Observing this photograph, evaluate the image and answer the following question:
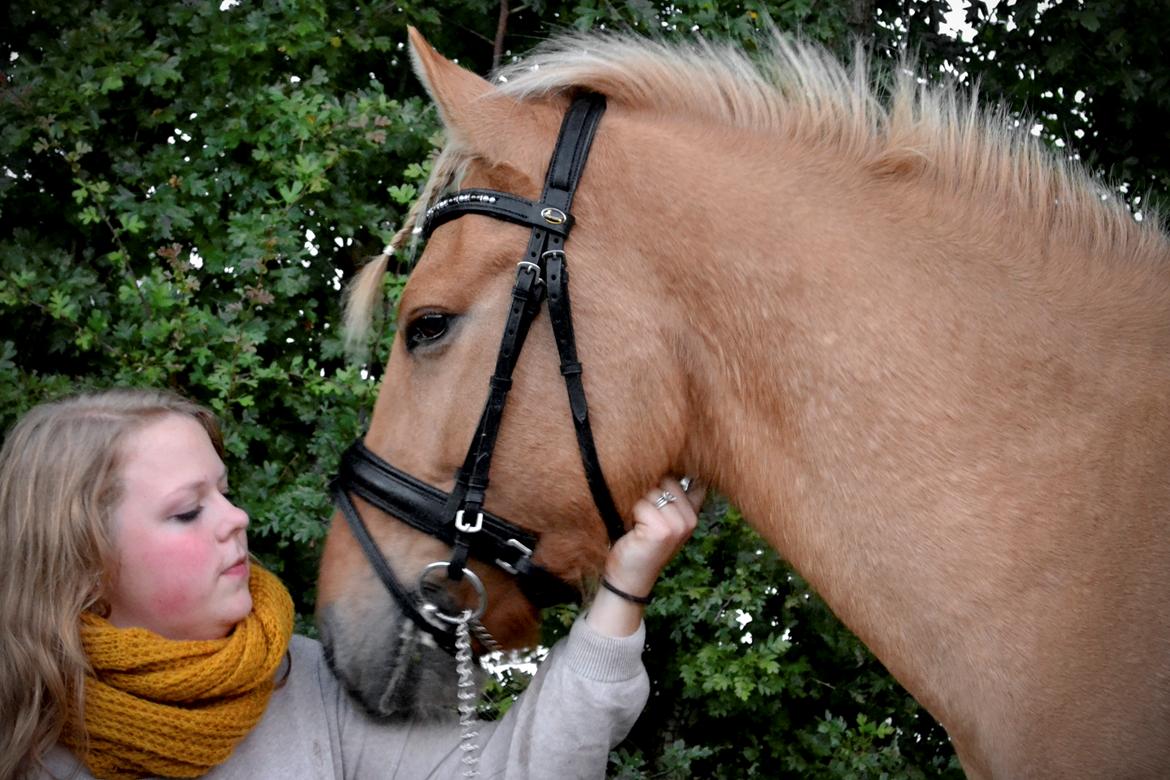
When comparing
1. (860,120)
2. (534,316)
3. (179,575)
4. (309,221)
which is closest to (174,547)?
(179,575)

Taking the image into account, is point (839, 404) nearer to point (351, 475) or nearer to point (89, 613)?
point (351, 475)

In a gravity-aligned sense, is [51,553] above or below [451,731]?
above

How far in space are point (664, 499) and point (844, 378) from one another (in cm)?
45

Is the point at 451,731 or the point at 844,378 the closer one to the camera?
the point at 844,378

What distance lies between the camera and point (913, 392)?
1.91 m

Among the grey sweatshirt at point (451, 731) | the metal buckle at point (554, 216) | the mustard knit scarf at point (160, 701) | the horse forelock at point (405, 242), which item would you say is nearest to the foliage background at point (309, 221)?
the horse forelock at point (405, 242)

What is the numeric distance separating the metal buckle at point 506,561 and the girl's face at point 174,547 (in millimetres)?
489

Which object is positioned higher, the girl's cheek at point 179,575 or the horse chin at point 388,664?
the girl's cheek at point 179,575

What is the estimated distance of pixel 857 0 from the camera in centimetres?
397

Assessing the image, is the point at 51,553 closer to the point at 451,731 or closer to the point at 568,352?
the point at 451,731

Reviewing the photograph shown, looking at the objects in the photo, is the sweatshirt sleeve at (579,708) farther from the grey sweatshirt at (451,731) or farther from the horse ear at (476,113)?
the horse ear at (476,113)

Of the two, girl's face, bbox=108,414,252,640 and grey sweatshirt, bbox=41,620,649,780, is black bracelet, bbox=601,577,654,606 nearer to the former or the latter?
grey sweatshirt, bbox=41,620,649,780

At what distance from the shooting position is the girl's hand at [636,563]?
2084 mm

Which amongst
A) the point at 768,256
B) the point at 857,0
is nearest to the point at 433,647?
the point at 768,256
